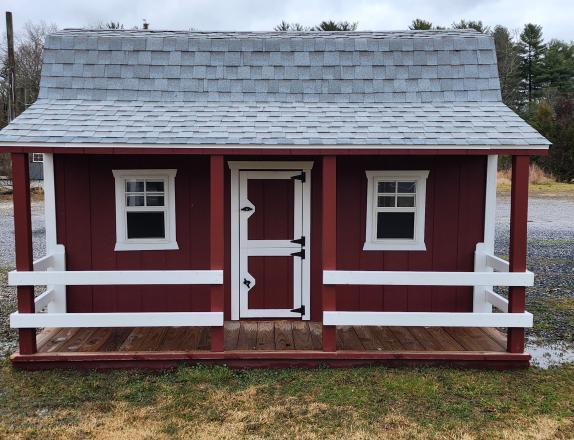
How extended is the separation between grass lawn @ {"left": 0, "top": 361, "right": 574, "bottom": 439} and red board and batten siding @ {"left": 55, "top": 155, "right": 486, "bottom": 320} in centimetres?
143

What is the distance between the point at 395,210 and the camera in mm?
7000

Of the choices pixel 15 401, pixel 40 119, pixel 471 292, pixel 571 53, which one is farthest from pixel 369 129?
pixel 571 53

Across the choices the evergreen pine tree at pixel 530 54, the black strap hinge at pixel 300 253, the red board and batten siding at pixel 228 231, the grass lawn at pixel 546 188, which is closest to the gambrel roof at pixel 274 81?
the red board and batten siding at pixel 228 231

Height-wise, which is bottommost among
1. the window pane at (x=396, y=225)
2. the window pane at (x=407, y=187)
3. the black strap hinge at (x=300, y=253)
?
the black strap hinge at (x=300, y=253)

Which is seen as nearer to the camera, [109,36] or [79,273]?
[79,273]

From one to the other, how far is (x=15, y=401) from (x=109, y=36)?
4.71 m

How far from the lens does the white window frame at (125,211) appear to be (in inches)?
271

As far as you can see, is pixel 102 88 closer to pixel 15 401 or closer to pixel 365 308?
pixel 15 401

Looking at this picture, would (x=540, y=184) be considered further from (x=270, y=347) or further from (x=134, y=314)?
(x=134, y=314)

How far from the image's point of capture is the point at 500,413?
16.2 feet

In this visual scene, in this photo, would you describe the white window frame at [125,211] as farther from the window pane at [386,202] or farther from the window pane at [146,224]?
the window pane at [386,202]

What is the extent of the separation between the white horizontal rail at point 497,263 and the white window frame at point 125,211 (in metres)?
3.96

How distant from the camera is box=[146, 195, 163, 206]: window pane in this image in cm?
696

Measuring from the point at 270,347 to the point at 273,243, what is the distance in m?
1.45
